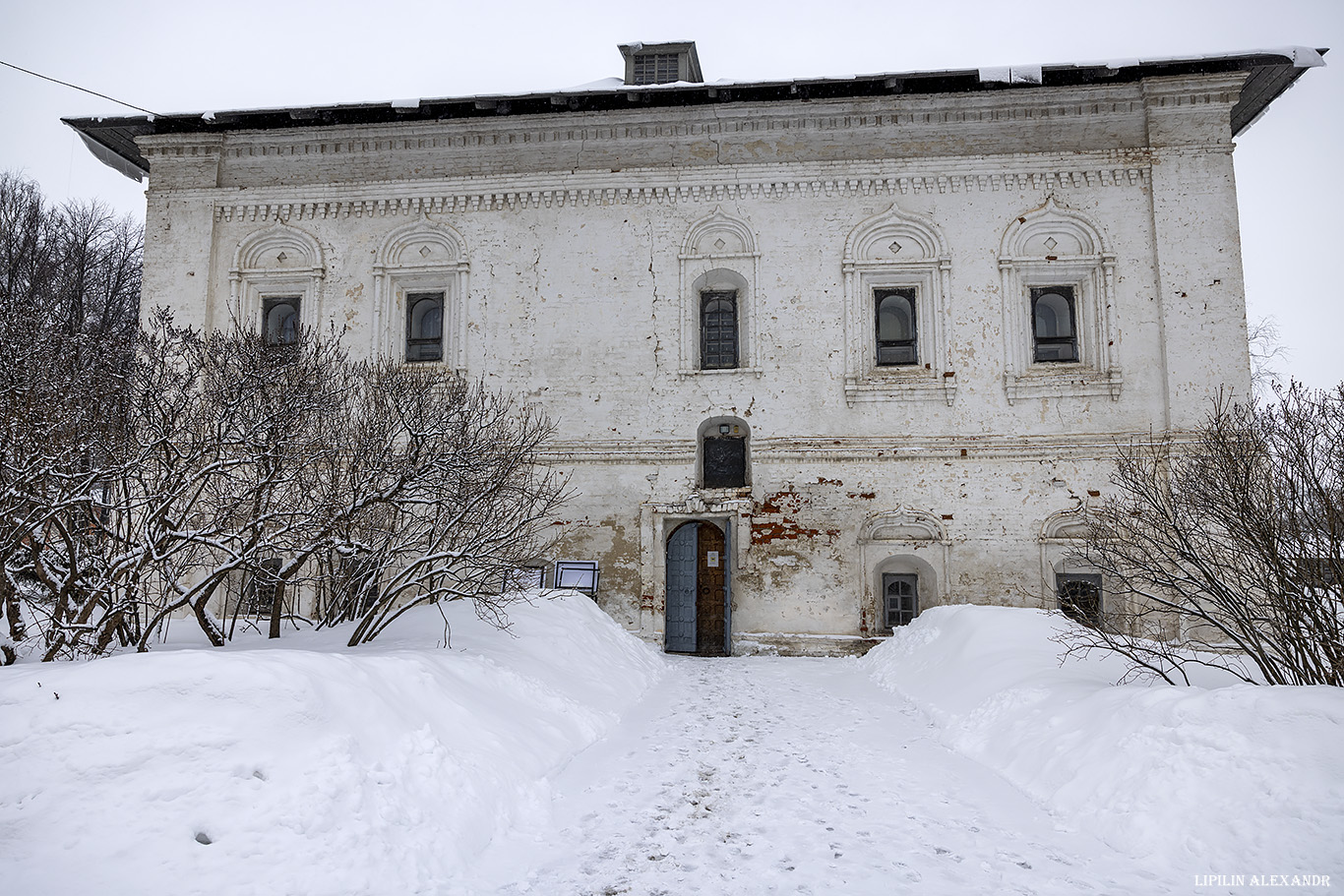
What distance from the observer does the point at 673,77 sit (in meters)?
16.6

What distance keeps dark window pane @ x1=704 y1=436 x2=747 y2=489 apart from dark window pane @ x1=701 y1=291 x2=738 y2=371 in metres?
1.29

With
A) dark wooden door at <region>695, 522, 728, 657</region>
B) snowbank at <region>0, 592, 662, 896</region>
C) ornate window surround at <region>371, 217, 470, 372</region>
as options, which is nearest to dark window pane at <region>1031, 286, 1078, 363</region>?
dark wooden door at <region>695, 522, 728, 657</region>

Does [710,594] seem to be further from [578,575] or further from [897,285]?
[897,285]

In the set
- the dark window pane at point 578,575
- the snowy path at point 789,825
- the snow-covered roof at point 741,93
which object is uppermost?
the snow-covered roof at point 741,93

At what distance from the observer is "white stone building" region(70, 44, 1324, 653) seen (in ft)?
45.0

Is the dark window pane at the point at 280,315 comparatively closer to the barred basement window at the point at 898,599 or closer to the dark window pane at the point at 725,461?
the dark window pane at the point at 725,461

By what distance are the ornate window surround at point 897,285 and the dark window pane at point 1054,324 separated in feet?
5.27

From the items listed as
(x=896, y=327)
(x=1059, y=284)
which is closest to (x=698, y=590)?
(x=896, y=327)

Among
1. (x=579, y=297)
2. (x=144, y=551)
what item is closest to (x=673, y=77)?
(x=579, y=297)

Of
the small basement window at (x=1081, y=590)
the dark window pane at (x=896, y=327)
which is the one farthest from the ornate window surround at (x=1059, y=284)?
the small basement window at (x=1081, y=590)

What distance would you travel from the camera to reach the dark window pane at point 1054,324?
14.3m

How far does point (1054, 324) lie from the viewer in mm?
14625

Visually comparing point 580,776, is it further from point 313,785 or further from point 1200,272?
point 1200,272

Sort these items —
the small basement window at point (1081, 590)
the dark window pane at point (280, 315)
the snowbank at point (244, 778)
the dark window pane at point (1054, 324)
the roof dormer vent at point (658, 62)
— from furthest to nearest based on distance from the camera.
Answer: the roof dormer vent at point (658, 62), the dark window pane at point (280, 315), the dark window pane at point (1054, 324), the small basement window at point (1081, 590), the snowbank at point (244, 778)
